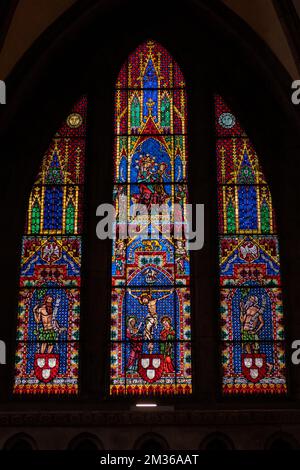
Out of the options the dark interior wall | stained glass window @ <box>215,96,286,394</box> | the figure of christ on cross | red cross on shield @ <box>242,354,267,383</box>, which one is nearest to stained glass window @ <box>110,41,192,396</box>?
the figure of christ on cross

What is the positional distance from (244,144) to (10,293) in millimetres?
3753

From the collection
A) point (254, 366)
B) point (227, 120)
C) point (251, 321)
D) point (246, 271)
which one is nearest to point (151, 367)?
point (254, 366)

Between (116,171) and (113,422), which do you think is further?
(116,171)

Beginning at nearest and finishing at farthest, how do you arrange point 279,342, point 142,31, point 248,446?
point 248,446 < point 279,342 < point 142,31

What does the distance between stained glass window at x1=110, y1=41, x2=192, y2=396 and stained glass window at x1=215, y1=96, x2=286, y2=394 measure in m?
0.51

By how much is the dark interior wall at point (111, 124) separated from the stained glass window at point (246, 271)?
135mm

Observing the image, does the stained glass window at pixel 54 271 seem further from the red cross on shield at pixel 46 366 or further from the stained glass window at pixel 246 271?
the stained glass window at pixel 246 271

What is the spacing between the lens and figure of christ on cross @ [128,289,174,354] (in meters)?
10.4

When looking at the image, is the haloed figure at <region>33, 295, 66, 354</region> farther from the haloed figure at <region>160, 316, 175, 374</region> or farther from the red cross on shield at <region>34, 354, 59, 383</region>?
the haloed figure at <region>160, 316, 175, 374</region>

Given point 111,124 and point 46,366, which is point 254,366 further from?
point 111,124

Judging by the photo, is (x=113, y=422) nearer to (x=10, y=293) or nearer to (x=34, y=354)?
(x=34, y=354)

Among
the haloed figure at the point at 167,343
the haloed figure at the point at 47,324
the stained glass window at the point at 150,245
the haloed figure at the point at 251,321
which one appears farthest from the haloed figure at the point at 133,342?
the haloed figure at the point at 251,321

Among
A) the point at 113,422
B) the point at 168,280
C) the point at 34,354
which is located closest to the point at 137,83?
the point at 168,280

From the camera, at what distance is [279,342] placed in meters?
10.3
